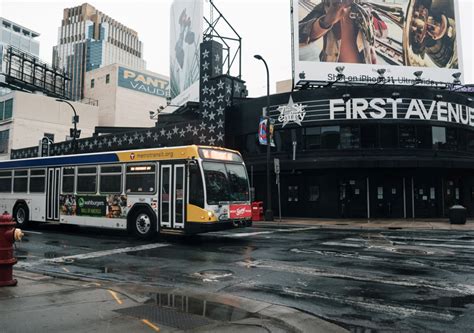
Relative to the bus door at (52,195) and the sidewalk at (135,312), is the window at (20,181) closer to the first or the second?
the bus door at (52,195)

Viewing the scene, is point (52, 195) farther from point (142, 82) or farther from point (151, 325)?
point (142, 82)

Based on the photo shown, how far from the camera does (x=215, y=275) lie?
8.91 m

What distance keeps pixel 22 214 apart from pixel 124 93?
232ft

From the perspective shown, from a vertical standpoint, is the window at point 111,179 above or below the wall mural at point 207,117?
below

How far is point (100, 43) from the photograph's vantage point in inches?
6599

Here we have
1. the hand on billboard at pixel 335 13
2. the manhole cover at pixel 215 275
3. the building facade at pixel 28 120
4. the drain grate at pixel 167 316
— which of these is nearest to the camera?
the drain grate at pixel 167 316

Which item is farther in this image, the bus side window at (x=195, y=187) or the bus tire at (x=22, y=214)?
the bus tire at (x=22, y=214)

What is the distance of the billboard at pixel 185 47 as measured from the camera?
44.8 m

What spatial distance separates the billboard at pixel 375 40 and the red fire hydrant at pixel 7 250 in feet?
86.8

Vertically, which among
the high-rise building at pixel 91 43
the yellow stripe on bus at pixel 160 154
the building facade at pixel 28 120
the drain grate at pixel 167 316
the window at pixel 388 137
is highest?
the high-rise building at pixel 91 43

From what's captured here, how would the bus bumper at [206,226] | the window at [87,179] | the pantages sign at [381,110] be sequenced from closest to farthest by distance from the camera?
1. the bus bumper at [206,226]
2. the window at [87,179]
3. the pantages sign at [381,110]

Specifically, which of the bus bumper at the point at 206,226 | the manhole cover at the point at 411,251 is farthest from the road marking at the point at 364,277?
the manhole cover at the point at 411,251

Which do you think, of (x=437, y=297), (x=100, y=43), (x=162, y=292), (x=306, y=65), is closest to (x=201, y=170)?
(x=162, y=292)

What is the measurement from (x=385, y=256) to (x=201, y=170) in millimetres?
5901
